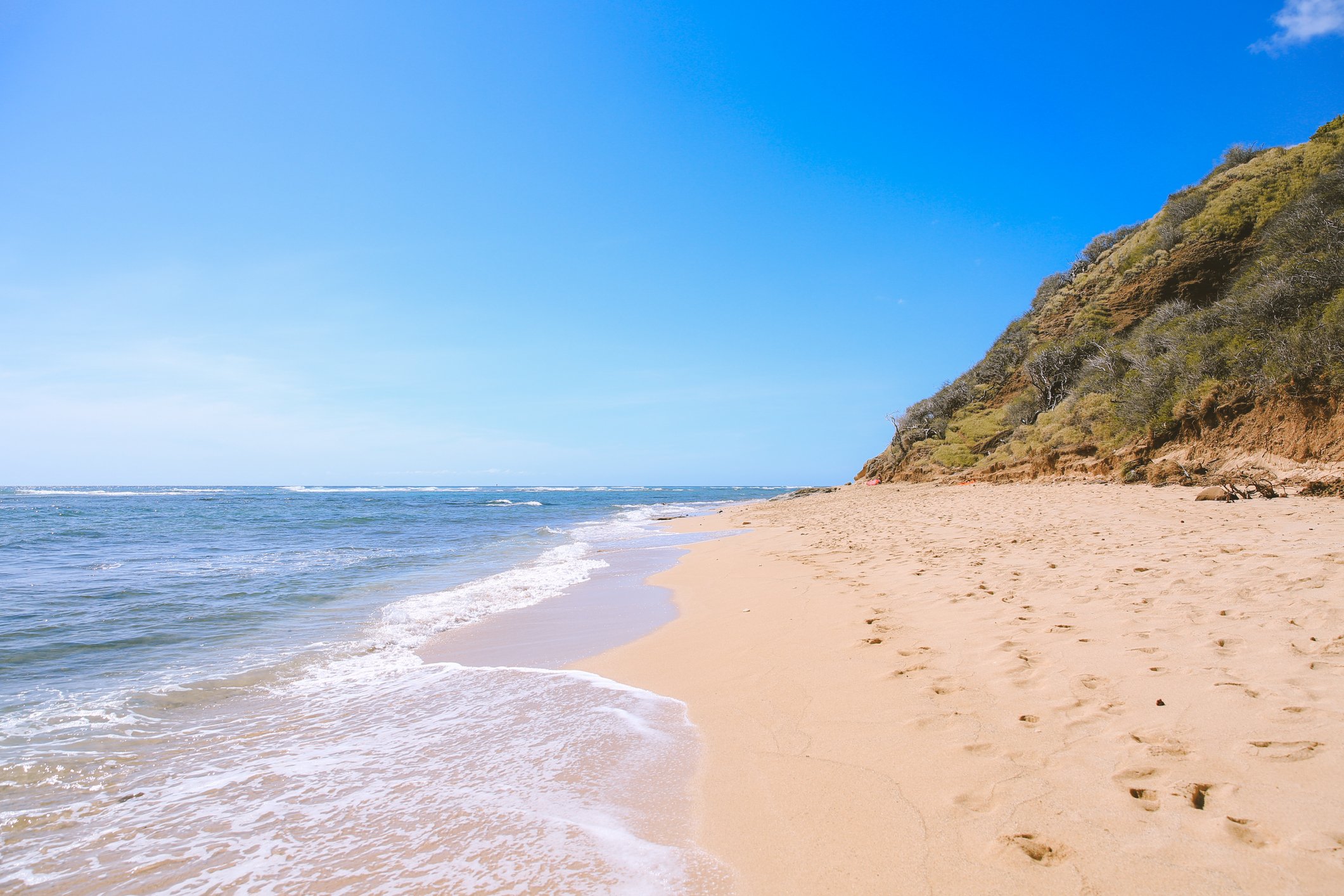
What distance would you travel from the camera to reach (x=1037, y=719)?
3.08 metres

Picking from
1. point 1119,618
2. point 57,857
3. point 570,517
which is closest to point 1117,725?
point 1119,618

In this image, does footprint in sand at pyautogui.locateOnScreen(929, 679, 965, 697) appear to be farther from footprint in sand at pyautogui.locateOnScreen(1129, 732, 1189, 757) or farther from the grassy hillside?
the grassy hillside

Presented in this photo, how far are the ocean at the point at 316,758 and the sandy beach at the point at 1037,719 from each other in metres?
0.52

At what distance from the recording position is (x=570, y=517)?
29828 millimetres

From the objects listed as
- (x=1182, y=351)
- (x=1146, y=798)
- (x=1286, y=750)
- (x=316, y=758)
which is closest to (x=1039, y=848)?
(x=1146, y=798)

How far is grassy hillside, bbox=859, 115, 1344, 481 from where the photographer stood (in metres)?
11.9

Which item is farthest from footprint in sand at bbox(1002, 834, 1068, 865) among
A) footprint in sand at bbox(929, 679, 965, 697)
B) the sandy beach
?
footprint in sand at bbox(929, 679, 965, 697)

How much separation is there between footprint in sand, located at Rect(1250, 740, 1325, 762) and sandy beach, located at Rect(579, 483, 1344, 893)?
0.04ft

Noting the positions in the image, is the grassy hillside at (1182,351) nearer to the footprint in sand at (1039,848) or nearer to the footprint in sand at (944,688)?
the footprint in sand at (944,688)

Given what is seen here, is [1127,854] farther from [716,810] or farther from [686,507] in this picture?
[686,507]

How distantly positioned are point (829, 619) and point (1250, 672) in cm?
296

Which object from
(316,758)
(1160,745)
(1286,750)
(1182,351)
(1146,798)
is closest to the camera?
(1146,798)

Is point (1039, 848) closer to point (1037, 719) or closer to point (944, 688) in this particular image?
point (1037, 719)

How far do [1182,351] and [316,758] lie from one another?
1949cm
